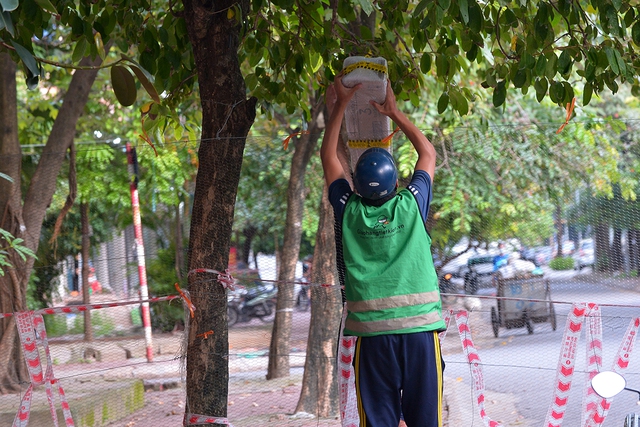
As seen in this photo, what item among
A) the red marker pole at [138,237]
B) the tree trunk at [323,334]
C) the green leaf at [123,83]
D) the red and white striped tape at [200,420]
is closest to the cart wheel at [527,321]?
the tree trunk at [323,334]

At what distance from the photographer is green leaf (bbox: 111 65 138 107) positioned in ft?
10.5

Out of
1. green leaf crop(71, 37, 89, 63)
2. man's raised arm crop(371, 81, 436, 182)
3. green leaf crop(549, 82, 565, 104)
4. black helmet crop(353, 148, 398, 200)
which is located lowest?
black helmet crop(353, 148, 398, 200)

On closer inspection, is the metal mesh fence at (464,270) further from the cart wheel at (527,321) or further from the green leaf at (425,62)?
the green leaf at (425,62)

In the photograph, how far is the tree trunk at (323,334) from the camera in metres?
6.03

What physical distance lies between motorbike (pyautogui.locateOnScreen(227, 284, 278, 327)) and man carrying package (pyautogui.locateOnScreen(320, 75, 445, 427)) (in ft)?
6.54

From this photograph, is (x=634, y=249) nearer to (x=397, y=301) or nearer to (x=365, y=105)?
(x=365, y=105)

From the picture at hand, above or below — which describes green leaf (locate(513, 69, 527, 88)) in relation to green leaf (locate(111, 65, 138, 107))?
above

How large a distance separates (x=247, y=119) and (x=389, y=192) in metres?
1.21

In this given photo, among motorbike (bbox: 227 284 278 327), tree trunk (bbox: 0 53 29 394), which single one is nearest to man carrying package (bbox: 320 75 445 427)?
motorbike (bbox: 227 284 278 327)

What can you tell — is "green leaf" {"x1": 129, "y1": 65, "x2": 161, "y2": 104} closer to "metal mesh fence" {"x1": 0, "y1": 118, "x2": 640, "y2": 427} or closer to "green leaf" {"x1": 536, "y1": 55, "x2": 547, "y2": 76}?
"metal mesh fence" {"x1": 0, "y1": 118, "x2": 640, "y2": 427}

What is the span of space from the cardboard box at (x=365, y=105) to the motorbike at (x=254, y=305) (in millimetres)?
1495

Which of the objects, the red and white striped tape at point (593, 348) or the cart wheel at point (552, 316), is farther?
the cart wheel at point (552, 316)

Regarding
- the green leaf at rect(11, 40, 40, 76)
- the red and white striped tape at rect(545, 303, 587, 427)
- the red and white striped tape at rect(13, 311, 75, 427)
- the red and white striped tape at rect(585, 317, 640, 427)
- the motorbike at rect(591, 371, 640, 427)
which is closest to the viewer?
the green leaf at rect(11, 40, 40, 76)

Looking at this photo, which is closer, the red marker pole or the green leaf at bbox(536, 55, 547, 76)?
the green leaf at bbox(536, 55, 547, 76)
